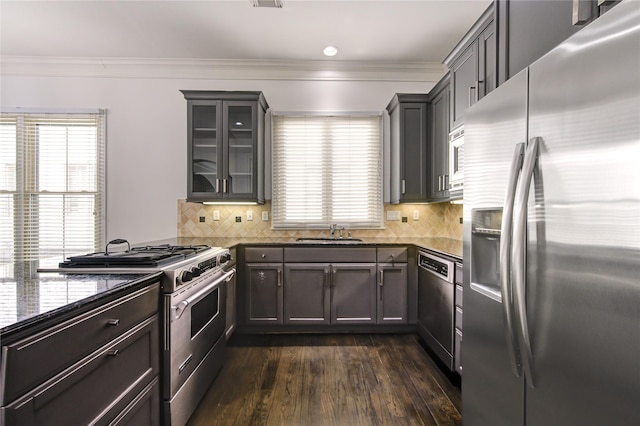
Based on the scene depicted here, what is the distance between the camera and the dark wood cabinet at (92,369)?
2.53ft

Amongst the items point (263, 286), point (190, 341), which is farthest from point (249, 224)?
point (190, 341)

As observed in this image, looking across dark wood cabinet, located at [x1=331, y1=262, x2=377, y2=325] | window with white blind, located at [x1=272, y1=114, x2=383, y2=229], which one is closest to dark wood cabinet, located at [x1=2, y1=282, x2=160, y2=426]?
dark wood cabinet, located at [x1=331, y1=262, x2=377, y2=325]

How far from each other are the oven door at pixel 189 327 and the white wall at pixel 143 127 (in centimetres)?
177

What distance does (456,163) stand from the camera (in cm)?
251

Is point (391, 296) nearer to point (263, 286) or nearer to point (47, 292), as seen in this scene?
point (263, 286)

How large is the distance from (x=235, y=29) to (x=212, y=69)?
2.61ft

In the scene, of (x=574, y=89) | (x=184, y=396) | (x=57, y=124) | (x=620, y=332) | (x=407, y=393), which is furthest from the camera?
(x=57, y=124)

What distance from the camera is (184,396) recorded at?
1642 millimetres

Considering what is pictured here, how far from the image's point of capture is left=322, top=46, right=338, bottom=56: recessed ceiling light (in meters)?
3.15

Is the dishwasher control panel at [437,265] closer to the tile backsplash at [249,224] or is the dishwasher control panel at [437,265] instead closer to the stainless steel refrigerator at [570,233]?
the tile backsplash at [249,224]

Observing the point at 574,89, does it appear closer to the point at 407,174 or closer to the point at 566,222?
the point at 566,222

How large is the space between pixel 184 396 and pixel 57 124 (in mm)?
3525

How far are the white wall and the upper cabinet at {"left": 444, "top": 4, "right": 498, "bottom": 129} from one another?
5.30 feet

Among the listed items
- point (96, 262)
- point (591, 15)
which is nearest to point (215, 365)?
point (96, 262)
